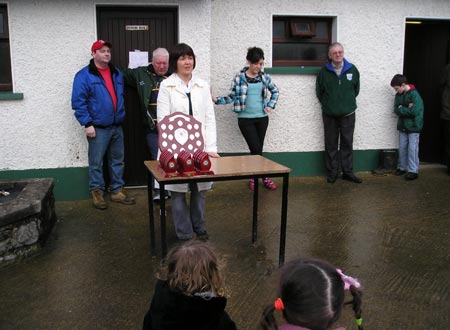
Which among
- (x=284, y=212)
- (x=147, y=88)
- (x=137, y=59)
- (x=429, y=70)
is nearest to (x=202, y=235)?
(x=284, y=212)

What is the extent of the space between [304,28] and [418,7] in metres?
1.71

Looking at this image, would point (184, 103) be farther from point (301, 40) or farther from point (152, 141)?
point (301, 40)

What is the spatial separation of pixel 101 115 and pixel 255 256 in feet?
8.21

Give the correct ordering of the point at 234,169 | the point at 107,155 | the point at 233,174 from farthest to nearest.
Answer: the point at 107,155, the point at 234,169, the point at 233,174

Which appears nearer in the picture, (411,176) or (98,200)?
(98,200)

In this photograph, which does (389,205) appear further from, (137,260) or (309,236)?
(137,260)

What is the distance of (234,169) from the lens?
13.0 feet

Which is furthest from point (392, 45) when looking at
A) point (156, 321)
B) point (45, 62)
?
point (156, 321)

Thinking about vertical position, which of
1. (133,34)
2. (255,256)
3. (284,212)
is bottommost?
(255,256)

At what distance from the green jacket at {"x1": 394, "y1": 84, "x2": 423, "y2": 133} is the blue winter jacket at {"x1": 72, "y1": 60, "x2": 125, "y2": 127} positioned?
12.5 ft

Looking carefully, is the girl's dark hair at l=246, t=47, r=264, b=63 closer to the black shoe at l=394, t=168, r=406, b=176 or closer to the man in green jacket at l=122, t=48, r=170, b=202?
the man in green jacket at l=122, t=48, r=170, b=202

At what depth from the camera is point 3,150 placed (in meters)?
5.92

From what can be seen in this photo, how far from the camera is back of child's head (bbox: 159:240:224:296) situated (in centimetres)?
212

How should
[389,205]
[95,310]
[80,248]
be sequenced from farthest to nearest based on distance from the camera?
[389,205]
[80,248]
[95,310]
